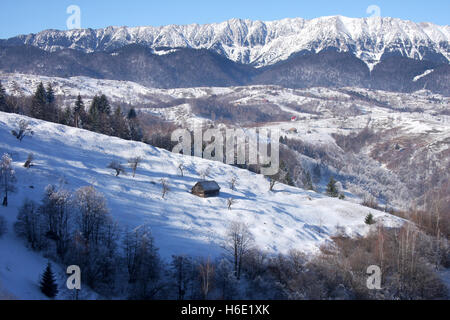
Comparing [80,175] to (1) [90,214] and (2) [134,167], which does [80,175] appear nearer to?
(2) [134,167]

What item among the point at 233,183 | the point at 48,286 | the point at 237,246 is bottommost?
the point at 48,286

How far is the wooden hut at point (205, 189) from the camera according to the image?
5597 centimetres

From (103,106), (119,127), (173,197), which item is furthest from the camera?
Result: (103,106)

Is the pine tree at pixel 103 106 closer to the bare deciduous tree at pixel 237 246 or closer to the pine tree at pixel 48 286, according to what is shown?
the bare deciduous tree at pixel 237 246

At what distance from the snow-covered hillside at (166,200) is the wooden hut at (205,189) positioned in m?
1.16

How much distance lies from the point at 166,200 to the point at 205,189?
23.6ft

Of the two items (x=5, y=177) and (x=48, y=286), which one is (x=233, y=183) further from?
(x=48, y=286)

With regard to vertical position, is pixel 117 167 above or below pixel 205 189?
above

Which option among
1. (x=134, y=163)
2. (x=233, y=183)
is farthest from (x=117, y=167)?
(x=233, y=183)

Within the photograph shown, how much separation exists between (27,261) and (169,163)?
132 ft

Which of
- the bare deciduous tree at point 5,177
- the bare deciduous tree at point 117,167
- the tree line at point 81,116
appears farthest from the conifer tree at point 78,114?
the bare deciduous tree at point 5,177

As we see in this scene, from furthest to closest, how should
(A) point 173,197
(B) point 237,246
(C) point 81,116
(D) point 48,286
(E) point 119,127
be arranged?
(C) point 81,116 → (E) point 119,127 → (A) point 173,197 → (B) point 237,246 → (D) point 48,286

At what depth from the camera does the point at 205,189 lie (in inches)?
2201
